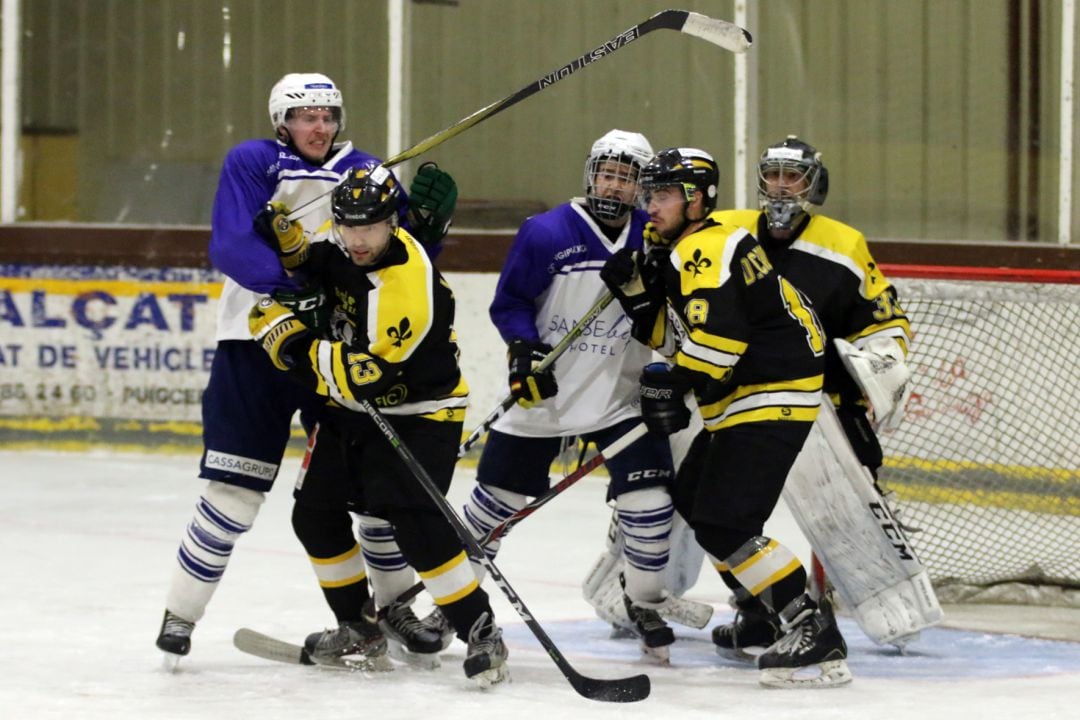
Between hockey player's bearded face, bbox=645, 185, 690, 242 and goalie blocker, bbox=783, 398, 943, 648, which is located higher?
hockey player's bearded face, bbox=645, 185, 690, 242

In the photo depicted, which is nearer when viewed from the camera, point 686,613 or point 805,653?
point 805,653

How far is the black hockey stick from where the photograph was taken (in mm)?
3627

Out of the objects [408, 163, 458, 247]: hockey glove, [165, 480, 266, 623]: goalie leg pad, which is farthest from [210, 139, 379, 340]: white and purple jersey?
[165, 480, 266, 623]: goalie leg pad

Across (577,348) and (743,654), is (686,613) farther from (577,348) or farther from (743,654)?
(577,348)

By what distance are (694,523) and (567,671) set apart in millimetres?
385

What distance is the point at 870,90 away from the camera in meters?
6.59

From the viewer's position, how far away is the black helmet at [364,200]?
3.26m

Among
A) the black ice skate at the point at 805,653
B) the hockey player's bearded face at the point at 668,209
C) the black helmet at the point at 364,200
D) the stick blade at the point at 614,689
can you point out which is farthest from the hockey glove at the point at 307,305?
A: the black ice skate at the point at 805,653

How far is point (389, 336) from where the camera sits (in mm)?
3252

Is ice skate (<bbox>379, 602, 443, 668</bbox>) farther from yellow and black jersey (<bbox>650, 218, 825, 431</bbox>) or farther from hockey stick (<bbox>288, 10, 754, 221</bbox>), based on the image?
hockey stick (<bbox>288, 10, 754, 221</bbox>)

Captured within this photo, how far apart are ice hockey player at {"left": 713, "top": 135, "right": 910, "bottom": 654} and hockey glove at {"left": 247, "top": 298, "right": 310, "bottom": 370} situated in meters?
0.98

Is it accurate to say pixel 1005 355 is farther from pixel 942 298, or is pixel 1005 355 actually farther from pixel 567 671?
pixel 567 671

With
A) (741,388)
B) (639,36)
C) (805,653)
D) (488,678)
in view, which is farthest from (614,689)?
(639,36)

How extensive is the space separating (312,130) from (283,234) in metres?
0.35
